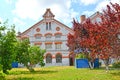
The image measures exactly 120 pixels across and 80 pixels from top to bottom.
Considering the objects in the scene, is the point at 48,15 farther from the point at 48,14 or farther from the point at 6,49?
the point at 6,49

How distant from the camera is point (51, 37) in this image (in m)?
67.4

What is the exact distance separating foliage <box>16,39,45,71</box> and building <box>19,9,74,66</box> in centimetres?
2636

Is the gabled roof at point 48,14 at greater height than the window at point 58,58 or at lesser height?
greater

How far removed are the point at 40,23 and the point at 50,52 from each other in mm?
7127

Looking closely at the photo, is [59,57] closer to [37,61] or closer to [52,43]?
[52,43]

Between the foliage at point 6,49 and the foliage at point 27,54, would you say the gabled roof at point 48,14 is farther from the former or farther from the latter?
the foliage at point 6,49

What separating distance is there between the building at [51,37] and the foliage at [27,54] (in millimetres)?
26362

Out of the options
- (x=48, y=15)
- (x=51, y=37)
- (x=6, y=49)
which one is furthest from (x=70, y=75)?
(x=48, y=15)

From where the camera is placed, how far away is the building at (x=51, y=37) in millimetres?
66150

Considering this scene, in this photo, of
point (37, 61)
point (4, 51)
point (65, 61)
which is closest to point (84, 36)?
point (37, 61)

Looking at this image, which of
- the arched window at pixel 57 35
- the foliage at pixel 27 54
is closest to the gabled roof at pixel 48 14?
the arched window at pixel 57 35

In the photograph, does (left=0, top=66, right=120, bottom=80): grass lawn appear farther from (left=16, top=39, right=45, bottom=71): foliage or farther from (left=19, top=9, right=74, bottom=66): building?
(left=19, top=9, right=74, bottom=66): building

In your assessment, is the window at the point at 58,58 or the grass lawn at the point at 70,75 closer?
the grass lawn at the point at 70,75

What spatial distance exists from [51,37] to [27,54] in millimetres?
31287
